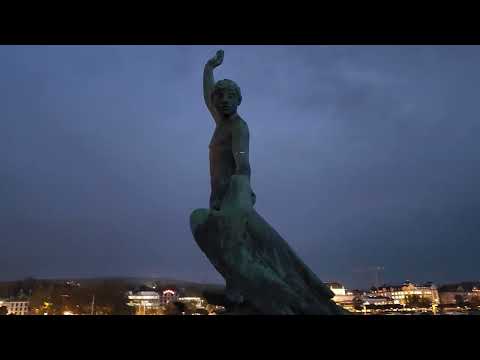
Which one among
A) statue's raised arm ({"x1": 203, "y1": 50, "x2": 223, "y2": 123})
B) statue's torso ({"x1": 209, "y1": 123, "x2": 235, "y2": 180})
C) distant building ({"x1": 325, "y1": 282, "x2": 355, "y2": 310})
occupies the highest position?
statue's raised arm ({"x1": 203, "y1": 50, "x2": 223, "y2": 123})

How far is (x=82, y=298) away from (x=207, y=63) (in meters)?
11.2

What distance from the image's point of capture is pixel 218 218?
5082 mm

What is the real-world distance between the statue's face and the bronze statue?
0.02 metres

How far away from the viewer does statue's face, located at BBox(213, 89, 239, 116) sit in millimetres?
5812

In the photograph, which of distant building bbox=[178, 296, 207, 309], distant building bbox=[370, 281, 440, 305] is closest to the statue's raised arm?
distant building bbox=[178, 296, 207, 309]

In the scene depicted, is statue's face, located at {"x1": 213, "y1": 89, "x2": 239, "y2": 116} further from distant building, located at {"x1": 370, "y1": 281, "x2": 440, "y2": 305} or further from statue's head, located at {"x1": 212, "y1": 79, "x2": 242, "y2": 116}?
distant building, located at {"x1": 370, "y1": 281, "x2": 440, "y2": 305}

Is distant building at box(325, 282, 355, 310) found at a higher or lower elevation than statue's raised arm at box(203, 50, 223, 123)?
lower

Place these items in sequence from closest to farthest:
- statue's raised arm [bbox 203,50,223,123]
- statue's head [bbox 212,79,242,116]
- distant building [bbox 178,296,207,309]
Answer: statue's head [bbox 212,79,242,116]
distant building [bbox 178,296,207,309]
statue's raised arm [bbox 203,50,223,123]

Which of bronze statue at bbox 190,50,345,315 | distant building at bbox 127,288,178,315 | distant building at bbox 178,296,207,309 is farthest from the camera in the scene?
distant building at bbox 127,288,178,315
